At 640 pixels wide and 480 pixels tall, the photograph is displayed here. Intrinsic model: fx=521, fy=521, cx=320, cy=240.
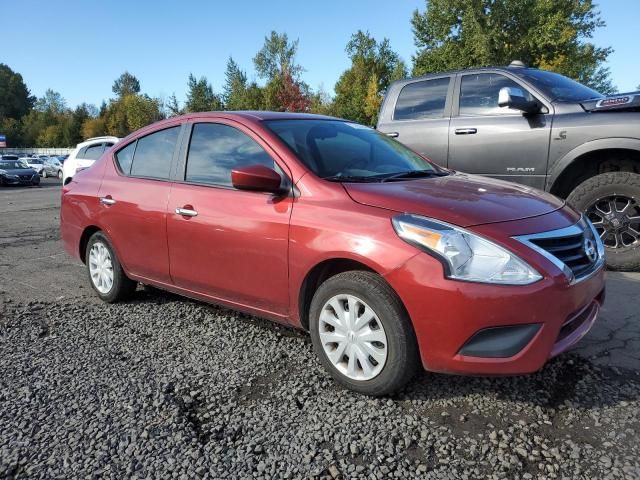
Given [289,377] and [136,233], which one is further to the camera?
[136,233]

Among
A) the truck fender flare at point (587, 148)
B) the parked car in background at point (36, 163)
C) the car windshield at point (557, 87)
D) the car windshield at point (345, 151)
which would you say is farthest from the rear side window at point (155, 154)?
the parked car in background at point (36, 163)

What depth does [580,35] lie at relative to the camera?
3288 cm

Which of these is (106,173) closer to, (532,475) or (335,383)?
(335,383)

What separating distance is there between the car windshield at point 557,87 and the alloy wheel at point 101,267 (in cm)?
447

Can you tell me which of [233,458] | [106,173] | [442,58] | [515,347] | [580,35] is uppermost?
[580,35]

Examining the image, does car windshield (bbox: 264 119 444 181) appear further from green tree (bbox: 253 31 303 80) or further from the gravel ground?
green tree (bbox: 253 31 303 80)

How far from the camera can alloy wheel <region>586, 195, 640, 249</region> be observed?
4762mm

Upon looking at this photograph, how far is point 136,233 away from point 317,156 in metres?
1.68

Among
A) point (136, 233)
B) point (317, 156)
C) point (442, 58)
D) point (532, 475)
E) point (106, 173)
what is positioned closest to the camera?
point (532, 475)

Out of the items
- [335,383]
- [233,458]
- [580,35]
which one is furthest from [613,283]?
[580,35]

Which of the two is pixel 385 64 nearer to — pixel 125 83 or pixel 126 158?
pixel 126 158

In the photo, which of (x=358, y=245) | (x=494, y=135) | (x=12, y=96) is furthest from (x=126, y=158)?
(x=12, y=96)

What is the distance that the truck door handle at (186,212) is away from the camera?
3.55 m

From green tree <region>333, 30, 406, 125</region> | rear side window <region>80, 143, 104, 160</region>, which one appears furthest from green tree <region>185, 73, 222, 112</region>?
rear side window <region>80, 143, 104, 160</region>
